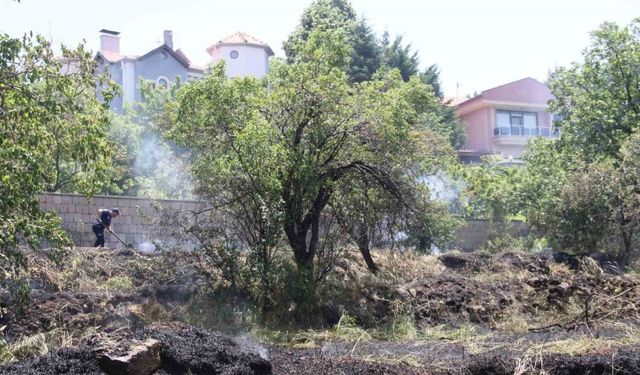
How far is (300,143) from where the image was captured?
56.1ft

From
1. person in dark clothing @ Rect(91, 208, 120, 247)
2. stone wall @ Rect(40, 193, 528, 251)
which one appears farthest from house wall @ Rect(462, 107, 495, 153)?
person in dark clothing @ Rect(91, 208, 120, 247)

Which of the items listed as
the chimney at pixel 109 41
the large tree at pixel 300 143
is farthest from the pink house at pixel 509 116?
the large tree at pixel 300 143

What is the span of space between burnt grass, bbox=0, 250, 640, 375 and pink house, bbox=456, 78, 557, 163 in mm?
31611

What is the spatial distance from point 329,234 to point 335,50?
13.3 feet

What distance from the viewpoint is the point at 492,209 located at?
29672mm

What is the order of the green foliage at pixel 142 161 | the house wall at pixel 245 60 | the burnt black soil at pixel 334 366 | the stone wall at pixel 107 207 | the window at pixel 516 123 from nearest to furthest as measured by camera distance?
the burnt black soil at pixel 334 366, the stone wall at pixel 107 207, the green foliage at pixel 142 161, the house wall at pixel 245 60, the window at pixel 516 123

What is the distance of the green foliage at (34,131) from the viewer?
977 cm

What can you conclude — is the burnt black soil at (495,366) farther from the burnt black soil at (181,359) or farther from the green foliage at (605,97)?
the green foliage at (605,97)

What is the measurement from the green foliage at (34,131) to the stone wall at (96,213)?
8.68m

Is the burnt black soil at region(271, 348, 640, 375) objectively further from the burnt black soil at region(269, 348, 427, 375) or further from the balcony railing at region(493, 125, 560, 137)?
the balcony railing at region(493, 125, 560, 137)

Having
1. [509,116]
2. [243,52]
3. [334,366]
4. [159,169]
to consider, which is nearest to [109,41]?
[243,52]

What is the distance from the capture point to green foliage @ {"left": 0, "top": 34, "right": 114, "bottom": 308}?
32.0 feet

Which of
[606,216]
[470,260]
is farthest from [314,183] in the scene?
[606,216]

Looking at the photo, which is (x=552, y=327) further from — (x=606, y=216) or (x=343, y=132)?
(x=606, y=216)
